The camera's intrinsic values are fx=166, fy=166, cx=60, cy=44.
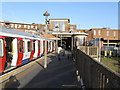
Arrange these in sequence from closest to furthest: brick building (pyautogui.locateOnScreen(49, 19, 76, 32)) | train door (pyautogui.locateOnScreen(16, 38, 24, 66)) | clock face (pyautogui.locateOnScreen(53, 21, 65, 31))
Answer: train door (pyautogui.locateOnScreen(16, 38, 24, 66)) < clock face (pyautogui.locateOnScreen(53, 21, 65, 31)) < brick building (pyautogui.locateOnScreen(49, 19, 76, 32))

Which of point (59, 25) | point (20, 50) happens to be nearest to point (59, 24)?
point (59, 25)

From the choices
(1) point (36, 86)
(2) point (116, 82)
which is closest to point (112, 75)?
(2) point (116, 82)

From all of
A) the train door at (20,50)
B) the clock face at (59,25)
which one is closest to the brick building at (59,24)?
the clock face at (59,25)

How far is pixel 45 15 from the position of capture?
37.7 ft

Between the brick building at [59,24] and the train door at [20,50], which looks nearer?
the train door at [20,50]

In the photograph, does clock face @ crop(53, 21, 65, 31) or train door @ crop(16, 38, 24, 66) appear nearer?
train door @ crop(16, 38, 24, 66)

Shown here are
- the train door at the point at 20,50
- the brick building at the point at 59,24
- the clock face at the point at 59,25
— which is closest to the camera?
the train door at the point at 20,50

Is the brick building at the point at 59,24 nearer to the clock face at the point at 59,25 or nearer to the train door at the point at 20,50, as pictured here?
the clock face at the point at 59,25

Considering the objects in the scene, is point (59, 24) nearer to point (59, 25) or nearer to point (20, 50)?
point (59, 25)

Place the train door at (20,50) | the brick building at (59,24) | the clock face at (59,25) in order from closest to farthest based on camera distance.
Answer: the train door at (20,50), the clock face at (59,25), the brick building at (59,24)

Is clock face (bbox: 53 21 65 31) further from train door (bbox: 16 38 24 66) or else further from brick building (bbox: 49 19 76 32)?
train door (bbox: 16 38 24 66)

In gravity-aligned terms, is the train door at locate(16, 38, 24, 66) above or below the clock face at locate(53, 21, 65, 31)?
below

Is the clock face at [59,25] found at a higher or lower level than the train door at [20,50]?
higher

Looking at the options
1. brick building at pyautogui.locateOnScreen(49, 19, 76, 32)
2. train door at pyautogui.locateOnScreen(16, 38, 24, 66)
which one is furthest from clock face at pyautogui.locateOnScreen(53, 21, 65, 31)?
train door at pyautogui.locateOnScreen(16, 38, 24, 66)
